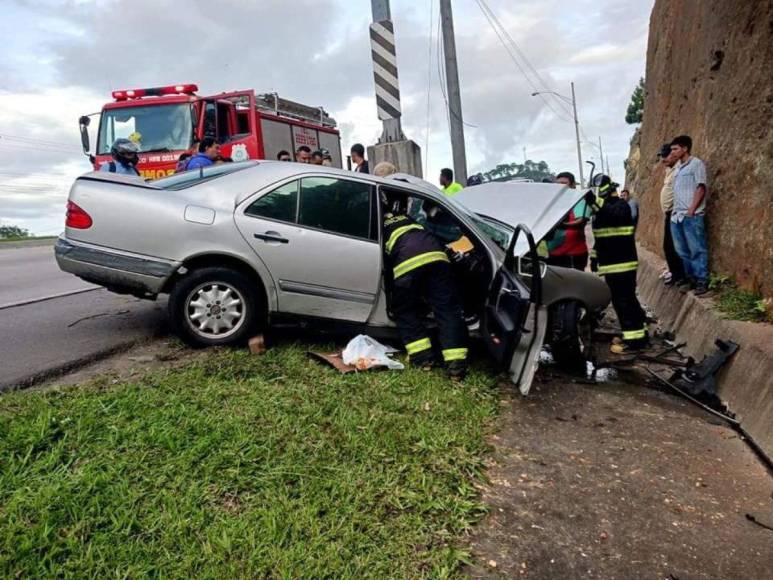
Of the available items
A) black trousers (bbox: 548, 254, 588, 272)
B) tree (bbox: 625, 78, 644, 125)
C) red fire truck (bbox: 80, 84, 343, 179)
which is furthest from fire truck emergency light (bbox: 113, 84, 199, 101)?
tree (bbox: 625, 78, 644, 125)

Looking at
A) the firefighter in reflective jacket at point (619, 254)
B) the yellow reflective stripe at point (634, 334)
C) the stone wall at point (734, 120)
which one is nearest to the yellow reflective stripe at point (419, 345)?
the firefighter in reflective jacket at point (619, 254)

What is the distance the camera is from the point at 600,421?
12.0ft

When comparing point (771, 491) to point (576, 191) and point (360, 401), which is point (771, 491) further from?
point (576, 191)

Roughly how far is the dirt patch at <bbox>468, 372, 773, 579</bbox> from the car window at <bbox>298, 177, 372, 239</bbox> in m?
1.77

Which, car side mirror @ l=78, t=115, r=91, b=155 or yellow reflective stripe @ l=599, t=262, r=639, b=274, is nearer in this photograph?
yellow reflective stripe @ l=599, t=262, r=639, b=274

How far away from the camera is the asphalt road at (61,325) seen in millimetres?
3918

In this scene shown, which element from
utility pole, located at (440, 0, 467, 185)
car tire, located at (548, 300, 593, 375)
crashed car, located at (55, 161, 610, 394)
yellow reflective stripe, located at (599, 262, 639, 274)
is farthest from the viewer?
utility pole, located at (440, 0, 467, 185)

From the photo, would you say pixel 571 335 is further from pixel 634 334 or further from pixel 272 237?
pixel 272 237

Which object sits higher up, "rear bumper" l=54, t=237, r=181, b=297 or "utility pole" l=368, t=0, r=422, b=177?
"utility pole" l=368, t=0, r=422, b=177

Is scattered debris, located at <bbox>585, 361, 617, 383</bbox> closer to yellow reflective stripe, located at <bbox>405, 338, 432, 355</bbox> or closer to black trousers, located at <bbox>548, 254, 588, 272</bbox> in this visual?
yellow reflective stripe, located at <bbox>405, 338, 432, 355</bbox>

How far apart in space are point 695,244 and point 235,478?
16.4 feet

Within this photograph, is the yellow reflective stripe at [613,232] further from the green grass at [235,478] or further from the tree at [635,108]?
the tree at [635,108]

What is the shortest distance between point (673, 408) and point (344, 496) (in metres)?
2.76

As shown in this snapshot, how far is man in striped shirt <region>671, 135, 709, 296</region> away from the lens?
17.7ft
